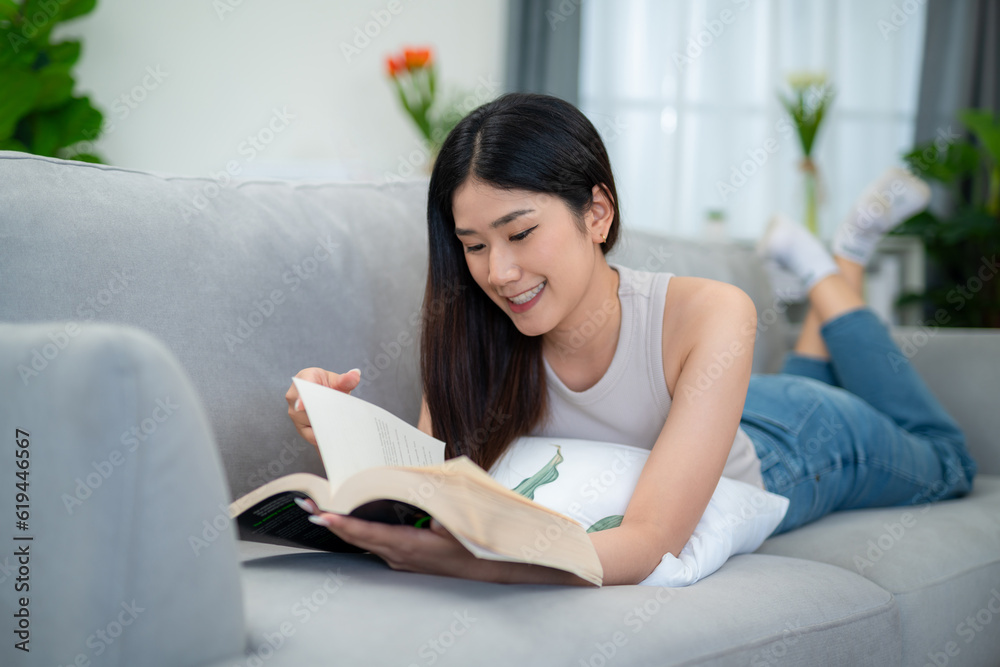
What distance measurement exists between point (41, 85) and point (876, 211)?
2437 mm

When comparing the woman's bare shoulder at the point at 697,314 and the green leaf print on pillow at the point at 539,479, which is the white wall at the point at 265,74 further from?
the green leaf print on pillow at the point at 539,479

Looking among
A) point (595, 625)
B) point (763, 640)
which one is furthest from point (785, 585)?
point (595, 625)

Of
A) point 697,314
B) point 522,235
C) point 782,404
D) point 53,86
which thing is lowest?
point 782,404

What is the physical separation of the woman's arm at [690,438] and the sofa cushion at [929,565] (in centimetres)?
29

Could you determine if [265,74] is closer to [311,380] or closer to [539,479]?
[311,380]

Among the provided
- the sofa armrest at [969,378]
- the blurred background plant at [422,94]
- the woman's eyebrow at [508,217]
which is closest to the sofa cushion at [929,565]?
the sofa armrest at [969,378]

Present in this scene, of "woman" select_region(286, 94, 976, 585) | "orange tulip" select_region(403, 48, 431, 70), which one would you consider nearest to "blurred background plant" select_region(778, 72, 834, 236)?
"orange tulip" select_region(403, 48, 431, 70)

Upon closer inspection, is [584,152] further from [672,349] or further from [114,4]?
[114,4]

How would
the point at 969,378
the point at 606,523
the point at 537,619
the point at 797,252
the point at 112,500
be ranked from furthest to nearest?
the point at 797,252, the point at 969,378, the point at 606,523, the point at 537,619, the point at 112,500

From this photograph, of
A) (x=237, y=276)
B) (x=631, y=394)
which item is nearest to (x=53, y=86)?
(x=237, y=276)

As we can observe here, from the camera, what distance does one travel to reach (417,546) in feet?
2.50

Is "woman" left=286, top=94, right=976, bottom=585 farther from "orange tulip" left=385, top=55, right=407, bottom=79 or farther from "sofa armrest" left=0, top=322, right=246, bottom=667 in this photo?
"orange tulip" left=385, top=55, right=407, bottom=79

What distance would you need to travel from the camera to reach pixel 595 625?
69cm

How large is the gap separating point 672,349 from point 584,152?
0.99ft
